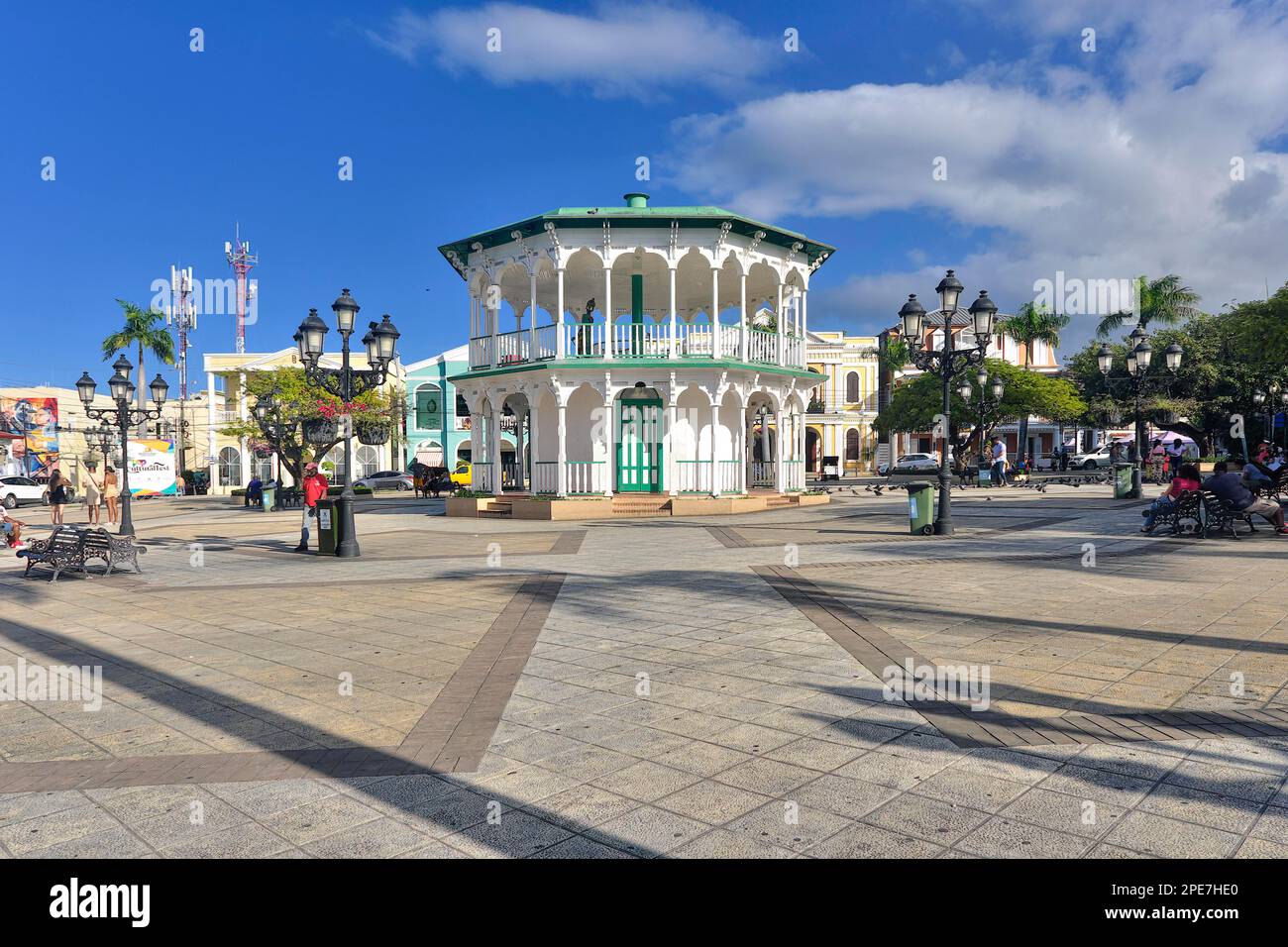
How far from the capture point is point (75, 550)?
1177 cm

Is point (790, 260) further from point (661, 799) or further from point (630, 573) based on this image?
point (661, 799)

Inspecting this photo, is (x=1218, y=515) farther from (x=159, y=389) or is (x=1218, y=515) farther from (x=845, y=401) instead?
(x=845, y=401)

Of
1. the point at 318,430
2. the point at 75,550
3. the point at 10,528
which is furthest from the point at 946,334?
the point at 318,430

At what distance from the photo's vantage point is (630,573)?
11.3 meters

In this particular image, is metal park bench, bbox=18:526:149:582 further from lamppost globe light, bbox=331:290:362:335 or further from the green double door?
the green double door

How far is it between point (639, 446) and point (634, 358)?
8.74 ft

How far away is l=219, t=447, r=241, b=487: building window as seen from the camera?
2285 inches

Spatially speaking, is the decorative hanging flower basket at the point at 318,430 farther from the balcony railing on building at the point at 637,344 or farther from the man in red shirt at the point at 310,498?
the man in red shirt at the point at 310,498

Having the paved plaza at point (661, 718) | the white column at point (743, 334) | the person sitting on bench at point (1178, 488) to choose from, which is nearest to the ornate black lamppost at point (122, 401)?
the paved plaza at point (661, 718)

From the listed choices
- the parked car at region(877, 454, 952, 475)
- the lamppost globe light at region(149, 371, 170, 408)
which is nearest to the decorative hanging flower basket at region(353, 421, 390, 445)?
the lamppost globe light at region(149, 371, 170, 408)

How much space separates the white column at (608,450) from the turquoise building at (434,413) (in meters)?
35.2

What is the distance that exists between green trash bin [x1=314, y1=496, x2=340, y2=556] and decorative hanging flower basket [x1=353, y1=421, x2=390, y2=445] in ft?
95.6

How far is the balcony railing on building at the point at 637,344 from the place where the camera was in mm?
22938
